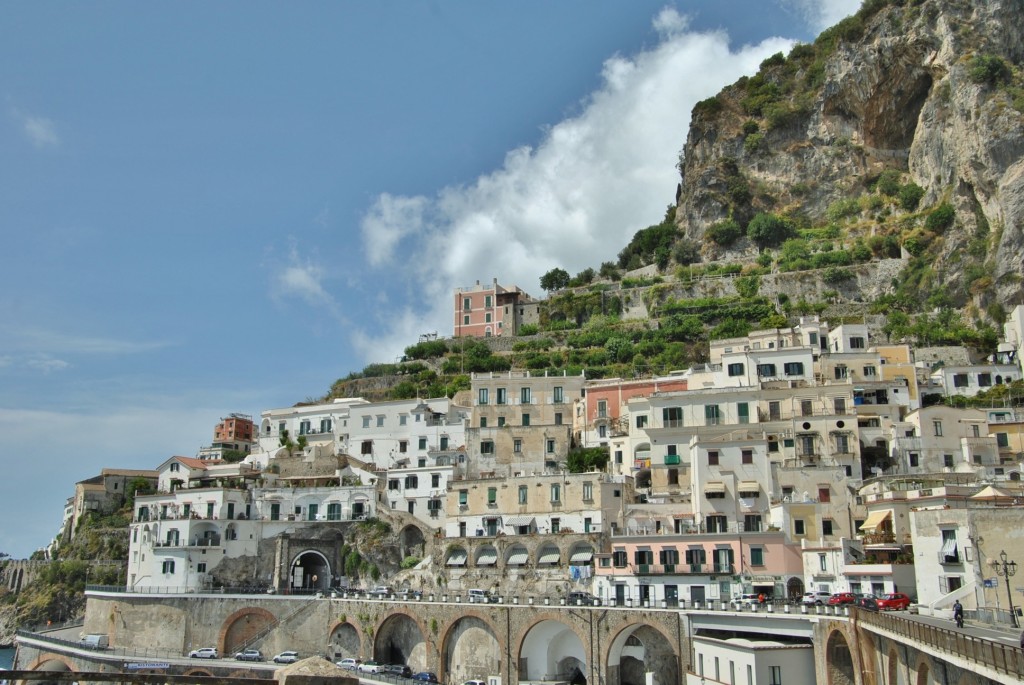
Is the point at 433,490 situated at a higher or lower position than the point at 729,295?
lower

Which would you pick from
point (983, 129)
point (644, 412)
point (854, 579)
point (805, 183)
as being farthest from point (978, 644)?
point (805, 183)

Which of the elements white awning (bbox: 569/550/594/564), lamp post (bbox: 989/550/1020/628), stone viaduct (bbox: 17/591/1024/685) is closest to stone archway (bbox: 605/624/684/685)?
stone viaduct (bbox: 17/591/1024/685)

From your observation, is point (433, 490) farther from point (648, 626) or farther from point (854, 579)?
point (854, 579)

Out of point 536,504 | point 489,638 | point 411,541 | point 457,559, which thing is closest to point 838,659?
point 489,638

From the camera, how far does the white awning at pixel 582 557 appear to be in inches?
2083

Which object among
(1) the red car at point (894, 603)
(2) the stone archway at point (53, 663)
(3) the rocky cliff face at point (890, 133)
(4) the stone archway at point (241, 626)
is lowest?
(2) the stone archway at point (53, 663)

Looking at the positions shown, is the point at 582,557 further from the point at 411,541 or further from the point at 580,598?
the point at 411,541

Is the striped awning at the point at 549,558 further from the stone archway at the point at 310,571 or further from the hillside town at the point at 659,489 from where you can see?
the stone archway at the point at 310,571

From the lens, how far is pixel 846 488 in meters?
49.0

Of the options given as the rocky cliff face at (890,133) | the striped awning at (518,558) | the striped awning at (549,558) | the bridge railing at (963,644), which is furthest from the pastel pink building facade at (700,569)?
the rocky cliff face at (890,133)

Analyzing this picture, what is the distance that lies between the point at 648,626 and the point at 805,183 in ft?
262

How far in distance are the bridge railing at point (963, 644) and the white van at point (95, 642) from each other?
50.0 m

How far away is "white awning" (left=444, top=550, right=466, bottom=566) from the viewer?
2216 inches

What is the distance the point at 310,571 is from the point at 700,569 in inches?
1234
